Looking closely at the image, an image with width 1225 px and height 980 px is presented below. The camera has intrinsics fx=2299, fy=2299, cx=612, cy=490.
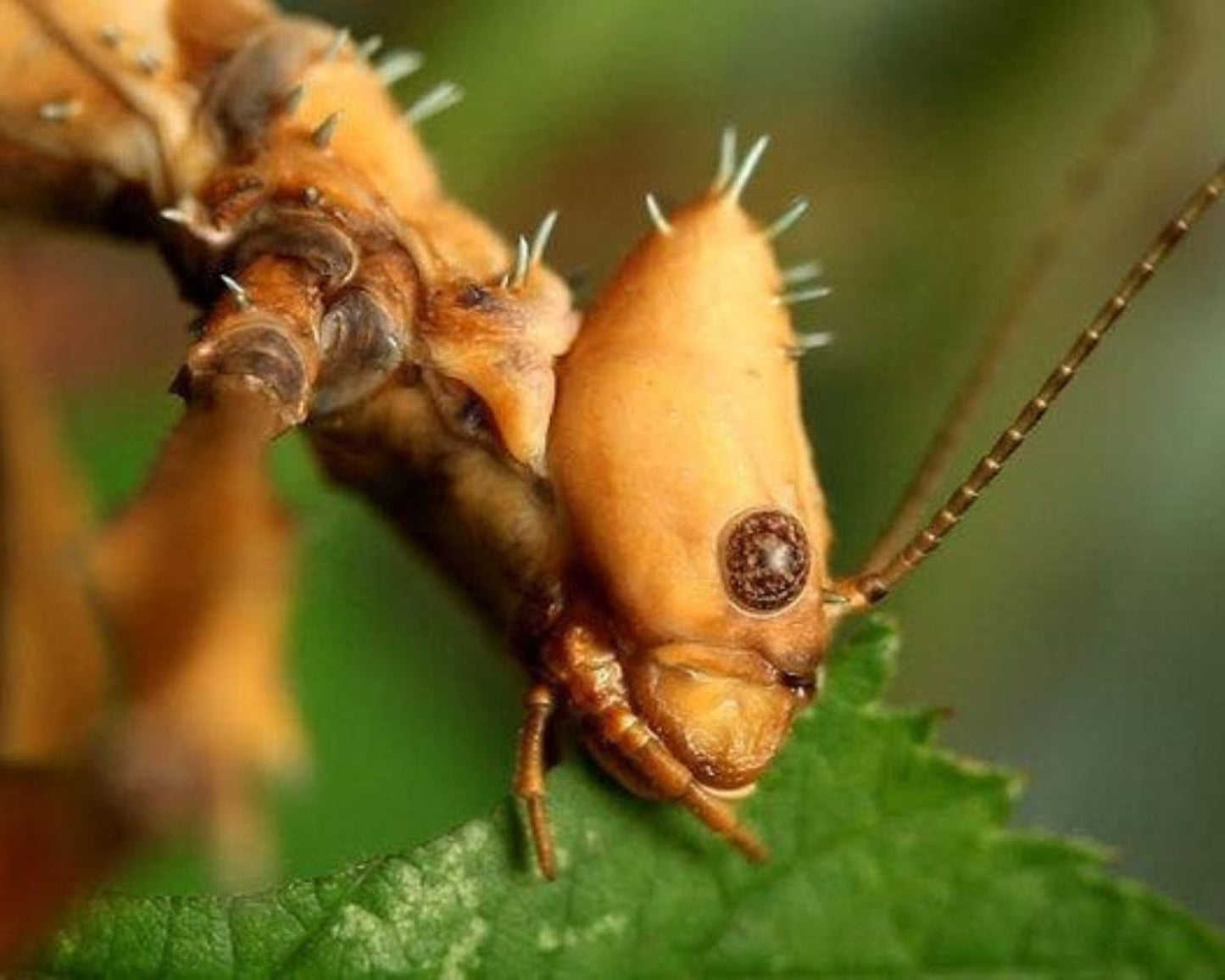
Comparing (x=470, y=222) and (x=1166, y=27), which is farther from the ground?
(x=1166, y=27)

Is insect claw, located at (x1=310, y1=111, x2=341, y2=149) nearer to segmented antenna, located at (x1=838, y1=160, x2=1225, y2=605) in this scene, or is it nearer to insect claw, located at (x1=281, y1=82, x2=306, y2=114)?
insect claw, located at (x1=281, y1=82, x2=306, y2=114)

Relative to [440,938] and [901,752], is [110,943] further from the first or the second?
[901,752]

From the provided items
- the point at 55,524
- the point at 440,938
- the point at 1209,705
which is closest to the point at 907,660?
the point at 1209,705

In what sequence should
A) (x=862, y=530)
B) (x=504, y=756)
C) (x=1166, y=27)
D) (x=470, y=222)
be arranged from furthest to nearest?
1. (x=862, y=530)
2. (x=504, y=756)
3. (x=1166, y=27)
4. (x=470, y=222)

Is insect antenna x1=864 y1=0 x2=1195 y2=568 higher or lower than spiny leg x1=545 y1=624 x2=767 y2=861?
higher

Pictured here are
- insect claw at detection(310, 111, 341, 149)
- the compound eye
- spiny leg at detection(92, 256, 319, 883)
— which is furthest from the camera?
insect claw at detection(310, 111, 341, 149)

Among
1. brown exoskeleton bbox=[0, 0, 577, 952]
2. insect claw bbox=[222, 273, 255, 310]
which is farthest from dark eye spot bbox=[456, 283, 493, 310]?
insect claw bbox=[222, 273, 255, 310]

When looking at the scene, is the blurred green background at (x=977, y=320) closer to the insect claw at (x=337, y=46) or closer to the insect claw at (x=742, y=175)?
the insect claw at (x=337, y=46)
